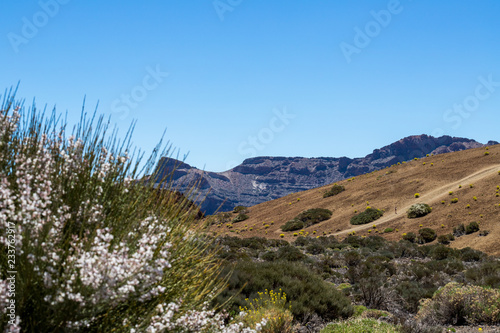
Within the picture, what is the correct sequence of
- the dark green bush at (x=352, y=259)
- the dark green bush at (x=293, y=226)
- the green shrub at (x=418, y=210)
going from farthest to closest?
the dark green bush at (x=293, y=226) → the green shrub at (x=418, y=210) → the dark green bush at (x=352, y=259)

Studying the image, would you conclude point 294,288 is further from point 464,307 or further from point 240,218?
point 240,218

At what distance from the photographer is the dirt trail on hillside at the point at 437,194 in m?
38.1

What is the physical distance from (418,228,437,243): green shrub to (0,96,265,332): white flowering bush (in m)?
28.6

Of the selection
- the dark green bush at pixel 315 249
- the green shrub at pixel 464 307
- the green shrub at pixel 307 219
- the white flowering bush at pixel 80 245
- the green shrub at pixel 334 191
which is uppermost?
the green shrub at pixel 334 191

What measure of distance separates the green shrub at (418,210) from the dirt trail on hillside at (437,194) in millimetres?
1305

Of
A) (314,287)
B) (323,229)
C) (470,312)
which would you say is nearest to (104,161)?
(314,287)

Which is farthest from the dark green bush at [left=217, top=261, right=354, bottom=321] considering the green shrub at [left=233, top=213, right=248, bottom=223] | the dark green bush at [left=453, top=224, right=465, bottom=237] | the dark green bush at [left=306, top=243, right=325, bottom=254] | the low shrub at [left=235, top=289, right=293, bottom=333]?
the green shrub at [left=233, top=213, right=248, bottom=223]

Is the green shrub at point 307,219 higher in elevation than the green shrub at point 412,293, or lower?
higher

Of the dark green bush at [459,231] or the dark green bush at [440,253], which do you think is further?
the dark green bush at [459,231]

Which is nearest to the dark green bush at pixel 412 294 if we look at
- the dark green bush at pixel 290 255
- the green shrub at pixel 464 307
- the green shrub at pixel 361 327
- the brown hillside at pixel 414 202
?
the green shrub at pixel 464 307

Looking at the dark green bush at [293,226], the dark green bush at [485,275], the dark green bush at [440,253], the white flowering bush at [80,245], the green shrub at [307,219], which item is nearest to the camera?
the white flowering bush at [80,245]

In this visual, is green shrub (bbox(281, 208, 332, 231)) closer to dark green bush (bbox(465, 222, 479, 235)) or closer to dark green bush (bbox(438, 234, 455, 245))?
dark green bush (bbox(438, 234, 455, 245))

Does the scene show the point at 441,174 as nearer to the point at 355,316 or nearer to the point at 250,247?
the point at 250,247

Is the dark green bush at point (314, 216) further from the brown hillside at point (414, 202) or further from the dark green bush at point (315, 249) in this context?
the dark green bush at point (315, 249)
